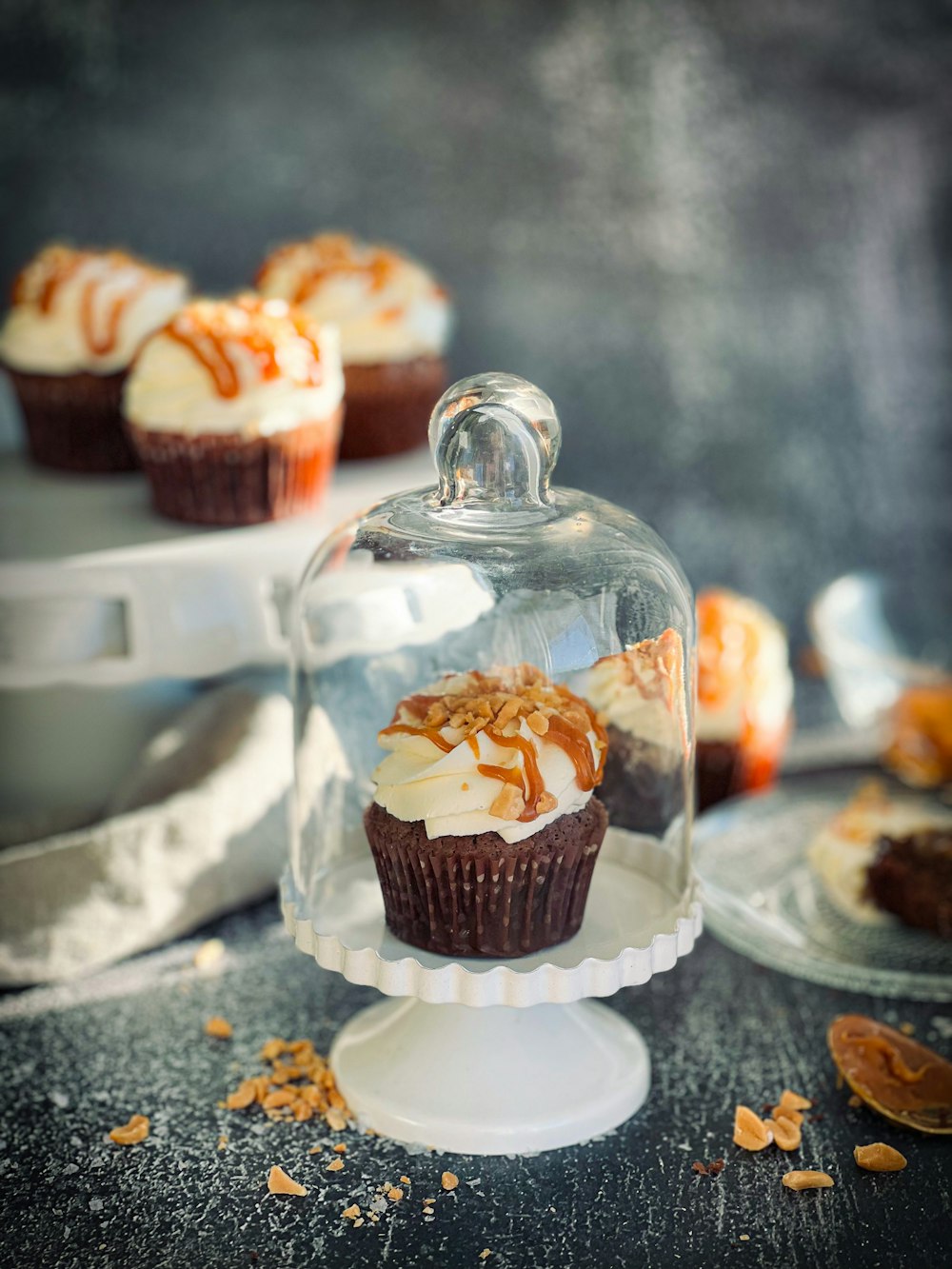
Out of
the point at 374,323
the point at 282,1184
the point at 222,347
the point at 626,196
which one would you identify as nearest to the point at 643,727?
the point at 282,1184

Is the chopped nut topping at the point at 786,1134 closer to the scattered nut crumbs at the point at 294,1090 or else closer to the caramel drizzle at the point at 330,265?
the scattered nut crumbs at the point at 294,1090

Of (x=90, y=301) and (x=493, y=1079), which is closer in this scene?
(x=493, y=1079)

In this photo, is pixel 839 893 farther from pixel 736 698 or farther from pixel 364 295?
pixel 364 295

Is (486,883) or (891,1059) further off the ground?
(486,883)

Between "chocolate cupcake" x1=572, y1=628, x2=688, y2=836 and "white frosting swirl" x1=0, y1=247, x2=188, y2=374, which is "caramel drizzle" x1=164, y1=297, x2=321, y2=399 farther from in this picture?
"chocolate cupcake" x1=572, y1=628, x2=688, y2=836

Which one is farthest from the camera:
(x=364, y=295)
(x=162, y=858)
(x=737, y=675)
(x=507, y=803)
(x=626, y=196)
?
(x=626, y=196)

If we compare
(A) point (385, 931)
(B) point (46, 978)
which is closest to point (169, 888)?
(B) point (46, 978)

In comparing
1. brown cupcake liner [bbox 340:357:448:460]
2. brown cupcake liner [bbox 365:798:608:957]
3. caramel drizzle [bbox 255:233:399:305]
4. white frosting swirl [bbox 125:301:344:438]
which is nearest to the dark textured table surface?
brown cupcake liner [bbox 365:798:608:957]

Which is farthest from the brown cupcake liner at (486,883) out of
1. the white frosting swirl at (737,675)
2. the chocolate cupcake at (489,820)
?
the white frosting swirl at (737,675)
